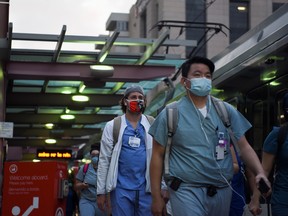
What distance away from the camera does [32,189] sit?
1177 centimetres

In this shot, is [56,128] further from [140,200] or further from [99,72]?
[140,200]

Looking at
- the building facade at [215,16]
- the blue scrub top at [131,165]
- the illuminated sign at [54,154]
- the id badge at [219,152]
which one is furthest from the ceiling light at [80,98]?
the building facade at [215,16]

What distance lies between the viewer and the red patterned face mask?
6824mm

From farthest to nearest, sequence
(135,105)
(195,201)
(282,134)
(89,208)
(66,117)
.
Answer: (66,117)
(89,208)
(135,105)
(282,134)
(195,201)

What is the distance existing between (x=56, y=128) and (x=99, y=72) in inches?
523

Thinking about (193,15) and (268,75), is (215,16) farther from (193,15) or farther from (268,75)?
(268,75)

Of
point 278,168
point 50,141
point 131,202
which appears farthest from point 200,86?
point 50,141

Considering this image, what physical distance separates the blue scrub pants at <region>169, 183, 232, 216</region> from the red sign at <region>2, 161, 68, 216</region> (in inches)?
285

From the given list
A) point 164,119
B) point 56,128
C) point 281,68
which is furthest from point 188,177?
point 56,128

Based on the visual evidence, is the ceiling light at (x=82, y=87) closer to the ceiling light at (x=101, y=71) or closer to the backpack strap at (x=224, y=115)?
the ceiling light at (x=101, y=71)

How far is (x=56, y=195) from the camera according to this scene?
38.9ft

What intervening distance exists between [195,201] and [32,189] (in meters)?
7.56

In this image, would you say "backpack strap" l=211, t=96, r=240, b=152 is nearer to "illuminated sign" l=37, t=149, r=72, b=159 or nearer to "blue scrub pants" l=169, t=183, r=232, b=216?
"blue scrub pants" l=169, t=183, r=232, b=216

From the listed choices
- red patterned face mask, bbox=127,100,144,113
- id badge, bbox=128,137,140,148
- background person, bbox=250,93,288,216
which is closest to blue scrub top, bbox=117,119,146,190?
id badge, bbox=128,137,140,148
